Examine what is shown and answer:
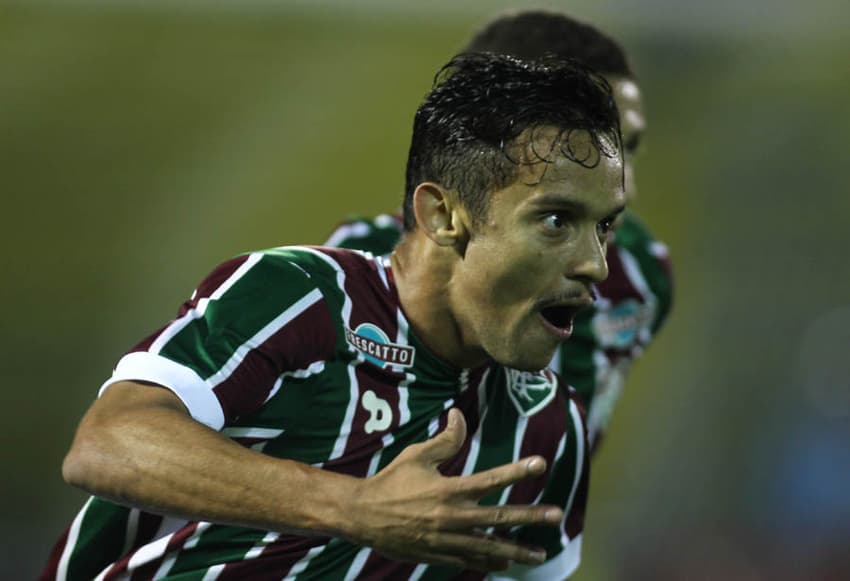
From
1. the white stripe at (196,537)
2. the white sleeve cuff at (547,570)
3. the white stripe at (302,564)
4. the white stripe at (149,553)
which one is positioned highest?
the white stripe at (196,537)

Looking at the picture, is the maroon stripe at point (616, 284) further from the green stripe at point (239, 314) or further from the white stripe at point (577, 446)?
the green stripe at point (239, 314)

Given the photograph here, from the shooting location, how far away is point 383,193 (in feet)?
26.6

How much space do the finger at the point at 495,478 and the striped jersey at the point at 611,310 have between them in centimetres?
184

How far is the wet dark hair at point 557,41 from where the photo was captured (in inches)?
146

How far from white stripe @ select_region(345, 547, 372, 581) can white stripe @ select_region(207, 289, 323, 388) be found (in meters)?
0.46

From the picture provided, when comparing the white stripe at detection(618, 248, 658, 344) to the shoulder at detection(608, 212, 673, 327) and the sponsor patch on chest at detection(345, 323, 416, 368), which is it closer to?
the shoulder at detection(608, 212, 673, 327)

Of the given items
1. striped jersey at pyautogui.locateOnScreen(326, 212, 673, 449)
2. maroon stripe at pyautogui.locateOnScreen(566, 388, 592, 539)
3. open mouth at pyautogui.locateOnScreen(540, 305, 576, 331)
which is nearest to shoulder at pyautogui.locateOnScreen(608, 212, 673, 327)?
striped jersey at pyautogui.locateOnScreen(326, 212, 673, 449)

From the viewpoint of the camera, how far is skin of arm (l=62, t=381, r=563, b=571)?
1673 mm

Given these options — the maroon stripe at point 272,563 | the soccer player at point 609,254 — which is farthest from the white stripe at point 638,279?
the maroon stripe at point 272,563

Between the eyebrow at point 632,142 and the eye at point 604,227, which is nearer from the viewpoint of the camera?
the eye at point 604,227

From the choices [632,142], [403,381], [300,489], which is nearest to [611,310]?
[632,142]

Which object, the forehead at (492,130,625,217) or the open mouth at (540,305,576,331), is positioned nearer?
the forehead at (492,130,625,217)

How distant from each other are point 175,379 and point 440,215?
566mm

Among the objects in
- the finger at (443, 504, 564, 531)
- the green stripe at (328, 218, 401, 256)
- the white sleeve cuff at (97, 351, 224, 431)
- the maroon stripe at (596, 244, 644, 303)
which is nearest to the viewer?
the finger at (443, 504, 564, 531)
